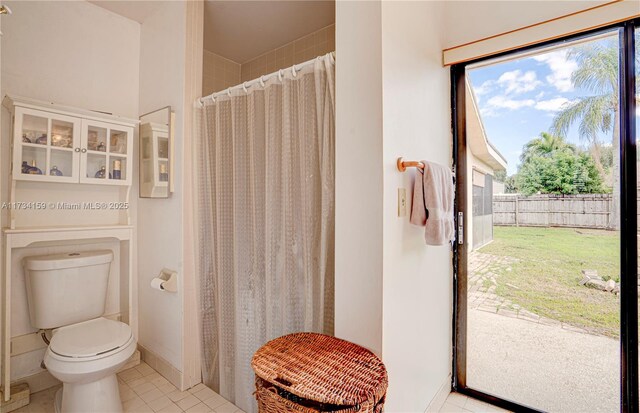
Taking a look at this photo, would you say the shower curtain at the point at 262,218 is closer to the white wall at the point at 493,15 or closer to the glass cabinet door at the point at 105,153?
the glass cabinet door at the point at 105,153

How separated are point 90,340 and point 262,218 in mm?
1128

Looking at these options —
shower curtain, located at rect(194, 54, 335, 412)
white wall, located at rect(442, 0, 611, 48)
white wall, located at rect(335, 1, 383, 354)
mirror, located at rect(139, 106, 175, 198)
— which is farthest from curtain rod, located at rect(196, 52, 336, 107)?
white wall, located at rect(442, 0, 611, 48)

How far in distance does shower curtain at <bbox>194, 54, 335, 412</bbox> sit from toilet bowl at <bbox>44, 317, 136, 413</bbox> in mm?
477

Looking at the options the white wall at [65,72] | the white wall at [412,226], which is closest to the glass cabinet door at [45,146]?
the white wall at [65,72]

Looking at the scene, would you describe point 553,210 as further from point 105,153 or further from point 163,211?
point 105,153

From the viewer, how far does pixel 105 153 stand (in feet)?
6.48

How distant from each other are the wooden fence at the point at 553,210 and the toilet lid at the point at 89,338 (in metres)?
2.28

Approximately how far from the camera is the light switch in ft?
4.19

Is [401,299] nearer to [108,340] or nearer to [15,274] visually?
[108,340]

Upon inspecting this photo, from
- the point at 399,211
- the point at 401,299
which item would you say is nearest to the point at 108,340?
the point at 401,299

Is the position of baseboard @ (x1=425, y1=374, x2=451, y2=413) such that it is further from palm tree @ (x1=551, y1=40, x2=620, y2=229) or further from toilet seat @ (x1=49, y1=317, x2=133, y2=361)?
toilet seat @ (x1=49, y1=317, x2=133, y2=361)

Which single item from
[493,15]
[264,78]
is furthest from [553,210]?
[264,78]

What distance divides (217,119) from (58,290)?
1.40m

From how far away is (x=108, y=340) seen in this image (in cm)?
159
